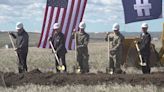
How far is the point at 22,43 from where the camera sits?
16797 mm

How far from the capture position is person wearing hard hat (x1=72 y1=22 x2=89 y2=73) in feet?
55.3

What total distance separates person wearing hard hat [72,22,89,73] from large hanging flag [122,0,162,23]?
200 cm

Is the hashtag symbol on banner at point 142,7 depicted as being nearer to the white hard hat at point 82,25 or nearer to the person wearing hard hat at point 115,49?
the person wearing hard hat at point 115,49

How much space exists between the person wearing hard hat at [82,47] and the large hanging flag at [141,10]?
2.00 m

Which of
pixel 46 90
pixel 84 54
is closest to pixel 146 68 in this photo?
pixel 84 54

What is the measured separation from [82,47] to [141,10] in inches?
103

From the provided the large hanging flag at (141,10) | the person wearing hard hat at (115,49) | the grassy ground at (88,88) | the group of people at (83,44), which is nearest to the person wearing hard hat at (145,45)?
the group of people at (83,44)

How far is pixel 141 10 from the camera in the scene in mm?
17812

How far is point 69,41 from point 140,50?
2569mm

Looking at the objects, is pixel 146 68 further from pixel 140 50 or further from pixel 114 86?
pixel 114 86

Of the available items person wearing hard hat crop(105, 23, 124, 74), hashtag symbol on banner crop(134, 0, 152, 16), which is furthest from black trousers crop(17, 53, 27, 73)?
hashtag symbol on banner crop(134, 0, 152, 16)

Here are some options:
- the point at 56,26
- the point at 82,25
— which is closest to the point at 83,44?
the point at 82,25

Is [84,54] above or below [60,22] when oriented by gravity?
below

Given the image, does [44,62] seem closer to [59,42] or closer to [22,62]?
[22,62]
